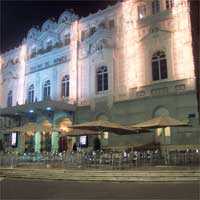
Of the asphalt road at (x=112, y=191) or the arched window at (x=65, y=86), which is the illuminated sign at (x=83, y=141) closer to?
the arched window at (x=65, y=86)

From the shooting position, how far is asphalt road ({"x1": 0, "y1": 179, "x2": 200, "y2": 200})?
1138 cm

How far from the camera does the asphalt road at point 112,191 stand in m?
11.4

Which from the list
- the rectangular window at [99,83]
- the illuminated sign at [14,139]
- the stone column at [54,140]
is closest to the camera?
the rectangular window at [99,83]

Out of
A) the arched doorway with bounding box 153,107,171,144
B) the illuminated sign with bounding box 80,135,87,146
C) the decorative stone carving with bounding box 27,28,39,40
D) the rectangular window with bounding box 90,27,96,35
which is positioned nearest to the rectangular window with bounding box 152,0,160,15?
the rectangular window with bounding box 90,27,96,35

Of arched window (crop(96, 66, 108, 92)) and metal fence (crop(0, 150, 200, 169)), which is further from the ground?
arched window (crop(96, 66, 108, 92))

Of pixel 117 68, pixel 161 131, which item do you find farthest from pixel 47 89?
pixel 161 131

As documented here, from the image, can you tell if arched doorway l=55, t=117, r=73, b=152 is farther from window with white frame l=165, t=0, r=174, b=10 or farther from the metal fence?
window with white frame l=165, t=0, r=174, b=10

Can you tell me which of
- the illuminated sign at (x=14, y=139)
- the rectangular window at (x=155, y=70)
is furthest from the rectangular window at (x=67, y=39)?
the illuminated sign at (x=14, y=139)

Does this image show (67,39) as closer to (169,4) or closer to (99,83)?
(99,83)

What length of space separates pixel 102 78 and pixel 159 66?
543cm

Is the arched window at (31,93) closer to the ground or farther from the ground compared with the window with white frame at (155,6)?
closer to the ground

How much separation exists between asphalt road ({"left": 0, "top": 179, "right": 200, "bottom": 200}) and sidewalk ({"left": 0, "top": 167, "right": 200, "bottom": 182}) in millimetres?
653

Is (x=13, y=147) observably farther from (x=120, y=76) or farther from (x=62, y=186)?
(x=62, y=186)

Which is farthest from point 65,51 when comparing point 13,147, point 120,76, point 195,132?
point 195,132
